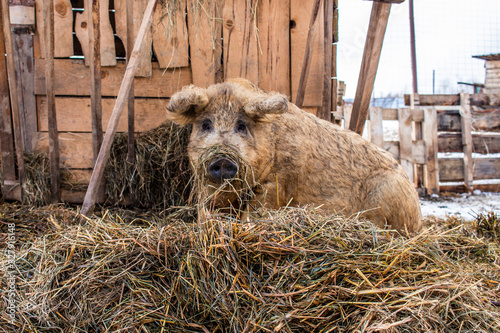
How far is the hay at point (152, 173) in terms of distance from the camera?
4.63 meters

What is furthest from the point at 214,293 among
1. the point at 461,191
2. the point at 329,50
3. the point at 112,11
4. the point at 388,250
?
the point at 461,191

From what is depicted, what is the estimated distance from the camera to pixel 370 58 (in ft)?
16.3

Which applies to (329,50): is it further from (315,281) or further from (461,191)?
(461,191)

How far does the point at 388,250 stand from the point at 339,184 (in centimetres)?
179

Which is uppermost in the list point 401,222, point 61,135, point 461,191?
point 61,135

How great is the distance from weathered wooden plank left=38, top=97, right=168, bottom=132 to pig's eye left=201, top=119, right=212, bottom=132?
140 centimetres

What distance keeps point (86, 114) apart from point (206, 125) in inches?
79.2

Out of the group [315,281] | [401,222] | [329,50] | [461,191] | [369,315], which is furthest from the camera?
[461,191]

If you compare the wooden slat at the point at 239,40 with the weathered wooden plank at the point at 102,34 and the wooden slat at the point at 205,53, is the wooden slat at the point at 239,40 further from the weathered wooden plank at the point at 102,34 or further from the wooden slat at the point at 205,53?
the weathered wooden plank at the point at 102,34

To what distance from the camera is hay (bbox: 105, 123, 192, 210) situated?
4.63 m

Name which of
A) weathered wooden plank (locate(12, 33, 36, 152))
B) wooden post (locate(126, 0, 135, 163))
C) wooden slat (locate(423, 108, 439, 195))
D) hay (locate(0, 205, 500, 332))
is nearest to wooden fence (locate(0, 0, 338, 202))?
weathered wooden plank (locate(12, 33, 36, 152))

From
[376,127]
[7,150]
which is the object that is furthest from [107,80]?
[376,127]

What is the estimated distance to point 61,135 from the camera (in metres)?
5.06

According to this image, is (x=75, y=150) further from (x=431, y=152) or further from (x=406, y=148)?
(x=431, y=152)
